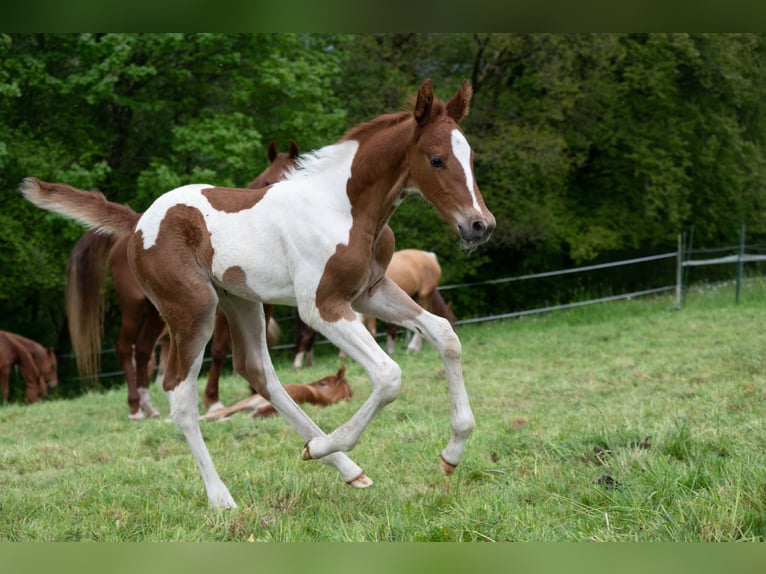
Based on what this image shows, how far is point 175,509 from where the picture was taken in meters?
3.72

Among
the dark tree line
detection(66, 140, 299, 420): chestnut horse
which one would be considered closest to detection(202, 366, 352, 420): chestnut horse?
detection(66, 140, 299, 420): chestnut horse

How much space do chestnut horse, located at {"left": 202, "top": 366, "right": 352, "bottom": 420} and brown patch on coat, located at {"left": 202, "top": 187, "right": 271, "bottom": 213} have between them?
3.24 metres

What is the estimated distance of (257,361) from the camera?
176 inches

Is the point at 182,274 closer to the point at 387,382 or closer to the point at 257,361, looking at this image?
the point at 257,361

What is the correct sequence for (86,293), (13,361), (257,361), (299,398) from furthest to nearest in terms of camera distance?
(13,361), (86,293), (299,398), (257,361)

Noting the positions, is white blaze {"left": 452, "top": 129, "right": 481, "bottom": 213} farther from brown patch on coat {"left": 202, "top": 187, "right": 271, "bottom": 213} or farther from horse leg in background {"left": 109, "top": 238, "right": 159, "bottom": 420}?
horse leg in background {"left": 109, "top": 238, "right": 159, "bottom": 420}

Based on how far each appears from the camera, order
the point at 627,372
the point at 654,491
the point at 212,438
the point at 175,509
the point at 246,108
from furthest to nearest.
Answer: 1. the point at 246,108
2. the point at 627,372
3. the point at 212,438
4. the point at 175,509
5. the point at 654,491

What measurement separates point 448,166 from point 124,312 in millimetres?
6000

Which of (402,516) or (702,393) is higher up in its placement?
(402,516)

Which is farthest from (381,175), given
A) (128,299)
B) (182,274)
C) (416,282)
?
(416,282)

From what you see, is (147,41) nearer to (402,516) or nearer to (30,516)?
(30,516)

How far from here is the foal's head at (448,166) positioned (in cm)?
350
